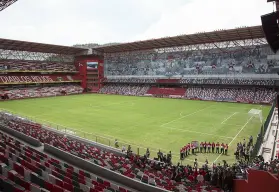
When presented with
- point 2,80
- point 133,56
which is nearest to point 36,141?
point 2,80

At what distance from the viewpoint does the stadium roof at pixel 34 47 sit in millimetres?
56006

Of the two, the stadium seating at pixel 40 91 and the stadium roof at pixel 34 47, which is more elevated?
the stadium roof at pixel 34 47

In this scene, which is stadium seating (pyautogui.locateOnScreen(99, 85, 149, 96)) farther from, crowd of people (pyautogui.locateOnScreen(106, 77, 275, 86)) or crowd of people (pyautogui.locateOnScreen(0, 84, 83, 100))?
crowd of people (pyautogui.locateOnScreen(0, 84, 83, 100))

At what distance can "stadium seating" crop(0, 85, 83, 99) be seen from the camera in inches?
2222

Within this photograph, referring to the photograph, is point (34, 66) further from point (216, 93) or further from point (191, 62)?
point (216, 93)

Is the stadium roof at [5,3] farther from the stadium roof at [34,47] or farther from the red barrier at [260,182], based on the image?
the stadium roof at [34,47]

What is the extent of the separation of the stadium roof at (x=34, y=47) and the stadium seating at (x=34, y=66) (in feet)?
14.4

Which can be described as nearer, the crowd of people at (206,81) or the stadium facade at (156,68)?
the crowd of people at (206,81)

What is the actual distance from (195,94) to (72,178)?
51.0 m

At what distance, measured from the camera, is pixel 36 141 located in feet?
49.5

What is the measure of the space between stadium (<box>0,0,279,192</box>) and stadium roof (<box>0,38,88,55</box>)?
0.87ft

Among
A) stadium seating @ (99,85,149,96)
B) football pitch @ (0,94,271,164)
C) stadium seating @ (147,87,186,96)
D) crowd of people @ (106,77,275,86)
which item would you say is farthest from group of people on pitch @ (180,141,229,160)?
stadium seating @ (99,85,149,96)

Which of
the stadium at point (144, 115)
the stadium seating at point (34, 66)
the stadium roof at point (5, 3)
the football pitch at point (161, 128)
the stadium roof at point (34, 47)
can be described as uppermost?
the stadium roof at point (34, 47)

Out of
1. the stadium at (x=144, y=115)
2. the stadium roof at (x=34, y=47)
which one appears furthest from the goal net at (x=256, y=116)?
the stadium roof at (x=34, y=47)
